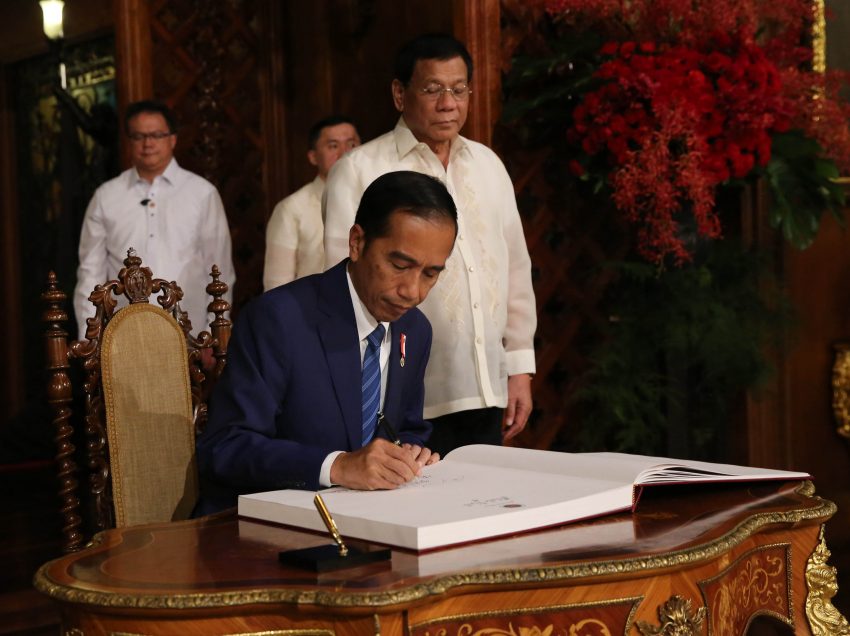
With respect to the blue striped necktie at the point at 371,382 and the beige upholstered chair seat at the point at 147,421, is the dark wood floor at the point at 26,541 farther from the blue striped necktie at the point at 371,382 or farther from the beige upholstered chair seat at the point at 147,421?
the blue striped necktie at the point at 371,382

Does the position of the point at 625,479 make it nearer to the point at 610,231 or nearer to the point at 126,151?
Result: the point at 610,231

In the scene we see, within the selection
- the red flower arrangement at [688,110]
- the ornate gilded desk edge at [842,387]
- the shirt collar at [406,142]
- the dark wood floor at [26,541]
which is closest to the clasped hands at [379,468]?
the shirt collar at [406,142]

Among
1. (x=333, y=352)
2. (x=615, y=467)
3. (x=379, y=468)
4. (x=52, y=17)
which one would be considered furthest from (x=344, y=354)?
(x=52, y=17)

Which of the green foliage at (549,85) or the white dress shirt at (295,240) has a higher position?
the green foliage at (549,85)

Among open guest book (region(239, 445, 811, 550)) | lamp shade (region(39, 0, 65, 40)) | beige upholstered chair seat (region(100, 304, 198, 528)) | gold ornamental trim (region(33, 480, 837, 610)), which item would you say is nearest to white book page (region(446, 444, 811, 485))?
open guest book (region(239, 445, 811, 550))

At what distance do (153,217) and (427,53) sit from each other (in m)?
1.69

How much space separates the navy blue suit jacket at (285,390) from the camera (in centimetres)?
181

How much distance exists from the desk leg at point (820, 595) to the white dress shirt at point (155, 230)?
3.00 metres

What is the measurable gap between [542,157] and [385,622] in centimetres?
316

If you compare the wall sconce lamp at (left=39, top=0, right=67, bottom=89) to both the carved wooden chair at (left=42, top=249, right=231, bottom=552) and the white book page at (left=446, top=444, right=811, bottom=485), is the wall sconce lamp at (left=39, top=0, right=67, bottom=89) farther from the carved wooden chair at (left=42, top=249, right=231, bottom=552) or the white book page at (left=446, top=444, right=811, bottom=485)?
the white book page at (left=446, top=444, right=811, bottom=485)

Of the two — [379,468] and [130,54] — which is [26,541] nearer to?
[130,54]

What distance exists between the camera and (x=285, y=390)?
75.7 inches

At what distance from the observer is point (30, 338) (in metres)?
6.67

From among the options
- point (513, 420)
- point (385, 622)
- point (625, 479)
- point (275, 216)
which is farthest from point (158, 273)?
point (385, 622)
